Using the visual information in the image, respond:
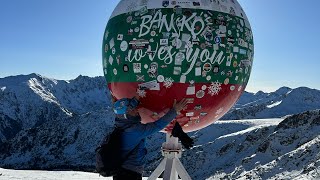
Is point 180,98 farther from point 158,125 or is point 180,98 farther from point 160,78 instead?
point 158,125

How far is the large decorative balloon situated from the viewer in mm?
6883

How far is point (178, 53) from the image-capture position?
6859 mm

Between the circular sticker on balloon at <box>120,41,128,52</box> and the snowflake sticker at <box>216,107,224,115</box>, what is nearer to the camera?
the circular sticker on balloon at <box>120,41,128,52</box>

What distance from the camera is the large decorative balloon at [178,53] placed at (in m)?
6.88

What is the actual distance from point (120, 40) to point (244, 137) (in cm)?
6574

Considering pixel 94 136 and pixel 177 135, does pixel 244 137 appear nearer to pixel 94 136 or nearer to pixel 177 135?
pixel 177 135

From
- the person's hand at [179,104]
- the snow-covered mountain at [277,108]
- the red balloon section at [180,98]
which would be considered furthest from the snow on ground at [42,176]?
the snow-covered mountain at [277,108]

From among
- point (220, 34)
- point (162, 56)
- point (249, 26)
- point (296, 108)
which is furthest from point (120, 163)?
point (296, 108)

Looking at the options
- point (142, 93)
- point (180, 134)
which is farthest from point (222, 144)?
point (142, 93)

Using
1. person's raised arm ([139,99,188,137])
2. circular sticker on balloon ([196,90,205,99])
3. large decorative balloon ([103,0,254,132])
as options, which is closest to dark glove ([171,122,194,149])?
large decorative balloon ([103,0,254,132])

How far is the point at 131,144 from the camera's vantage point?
22.9ft

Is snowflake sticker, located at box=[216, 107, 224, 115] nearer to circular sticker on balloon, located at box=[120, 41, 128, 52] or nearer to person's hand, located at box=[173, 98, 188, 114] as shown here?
person's hand, located at box=[173, 98, 188, 114]

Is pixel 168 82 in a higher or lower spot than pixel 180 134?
higher

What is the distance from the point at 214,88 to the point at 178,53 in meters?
0.92
